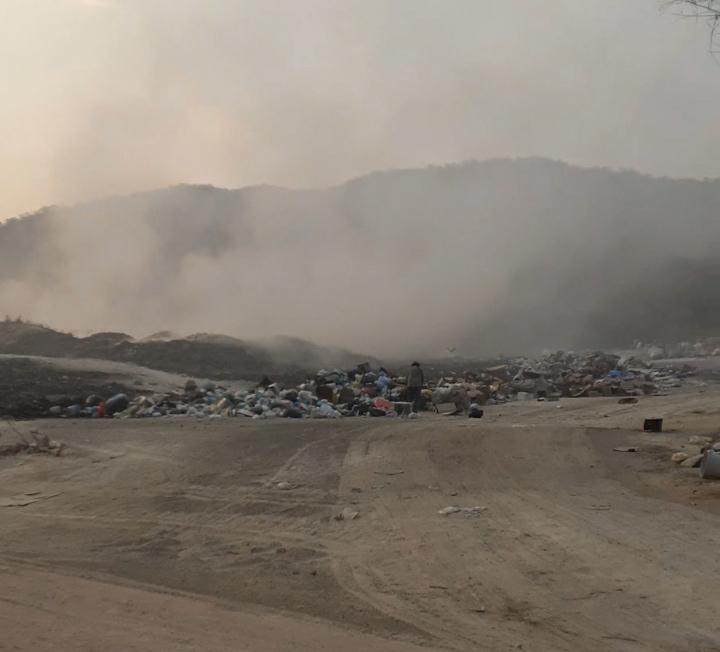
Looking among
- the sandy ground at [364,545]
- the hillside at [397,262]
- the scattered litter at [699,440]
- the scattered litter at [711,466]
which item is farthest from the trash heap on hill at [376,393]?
the hillside at [397,262]

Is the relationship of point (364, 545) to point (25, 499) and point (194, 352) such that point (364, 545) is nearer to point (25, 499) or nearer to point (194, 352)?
point (25, 499)

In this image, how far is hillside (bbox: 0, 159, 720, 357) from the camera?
3653cm

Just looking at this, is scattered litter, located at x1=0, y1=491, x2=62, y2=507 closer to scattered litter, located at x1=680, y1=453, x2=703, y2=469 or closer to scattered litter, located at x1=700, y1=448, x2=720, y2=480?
scattered litter, located at x1=700, y1=448, x2=720, y2=480

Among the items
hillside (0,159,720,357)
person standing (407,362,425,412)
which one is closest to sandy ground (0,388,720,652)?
person standing (407,362,425,412)

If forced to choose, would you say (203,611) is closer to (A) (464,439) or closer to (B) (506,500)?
(B) (506,500)

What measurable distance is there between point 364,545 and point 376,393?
11.5 meters

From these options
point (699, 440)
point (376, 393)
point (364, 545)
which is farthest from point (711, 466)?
point (376, 393)

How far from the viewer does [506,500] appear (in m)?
7.21

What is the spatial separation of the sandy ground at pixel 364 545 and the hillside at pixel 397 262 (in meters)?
22.9

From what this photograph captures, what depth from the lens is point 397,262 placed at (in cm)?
4084

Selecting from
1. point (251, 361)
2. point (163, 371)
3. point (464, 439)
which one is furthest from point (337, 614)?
point (251, 361)

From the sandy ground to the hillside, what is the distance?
22887mm

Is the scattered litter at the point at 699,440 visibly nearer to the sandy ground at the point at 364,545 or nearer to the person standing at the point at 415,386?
the sandy ground at the point at 364,545

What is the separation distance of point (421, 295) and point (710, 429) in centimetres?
2810
